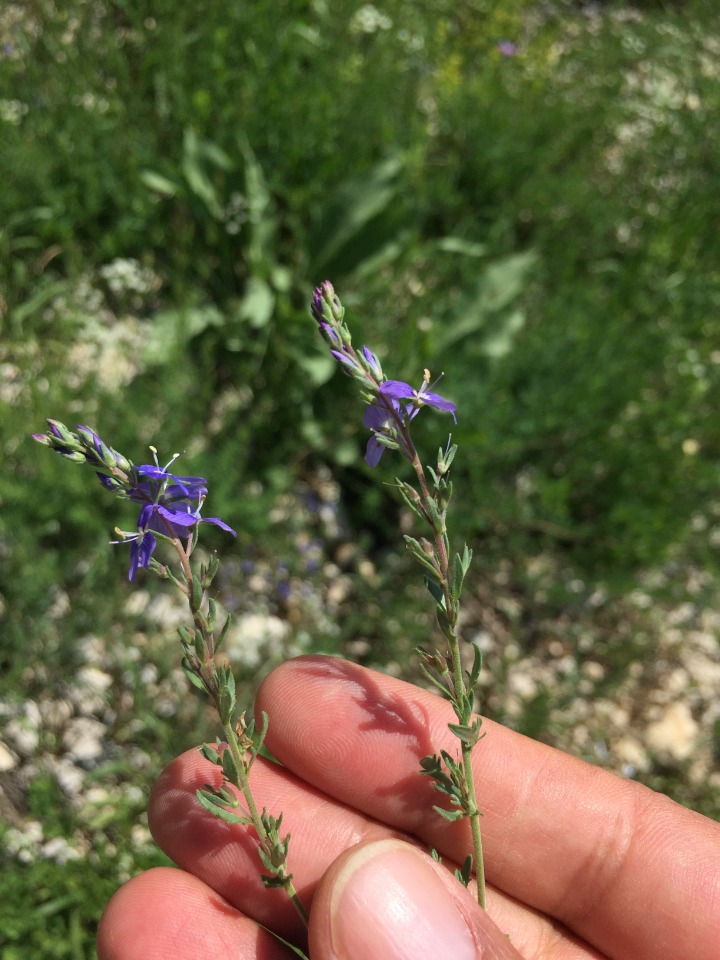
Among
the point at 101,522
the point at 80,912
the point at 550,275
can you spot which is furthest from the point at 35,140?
the point at 80,912

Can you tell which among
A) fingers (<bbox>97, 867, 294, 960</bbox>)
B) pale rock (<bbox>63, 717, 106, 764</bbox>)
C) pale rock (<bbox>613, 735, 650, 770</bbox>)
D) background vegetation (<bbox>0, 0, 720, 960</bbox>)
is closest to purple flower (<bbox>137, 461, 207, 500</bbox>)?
fingers (<bbox>97, 867, 294, 960</bbox>)

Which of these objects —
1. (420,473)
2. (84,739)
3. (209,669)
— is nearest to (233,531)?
(209,669)

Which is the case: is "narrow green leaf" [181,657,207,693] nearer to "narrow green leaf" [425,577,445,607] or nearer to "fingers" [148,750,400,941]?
"narrow green leaf" [425,577,445,607]

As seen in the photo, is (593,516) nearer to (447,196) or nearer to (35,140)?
(447,196)

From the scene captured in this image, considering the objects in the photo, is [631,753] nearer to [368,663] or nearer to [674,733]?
[674,733]

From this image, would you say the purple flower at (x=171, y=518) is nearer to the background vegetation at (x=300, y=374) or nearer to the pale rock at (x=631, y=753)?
the background vegetation at (x=300, y=374)

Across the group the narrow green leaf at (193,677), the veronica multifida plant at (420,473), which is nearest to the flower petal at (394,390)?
the veronica multifida plant at (420,473)
